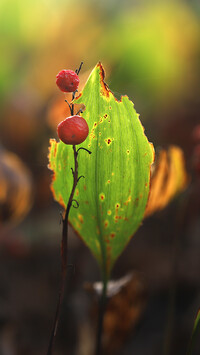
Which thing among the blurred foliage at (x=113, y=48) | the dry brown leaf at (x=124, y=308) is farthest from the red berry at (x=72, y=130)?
the blurred foliage at (x=113, y=48)

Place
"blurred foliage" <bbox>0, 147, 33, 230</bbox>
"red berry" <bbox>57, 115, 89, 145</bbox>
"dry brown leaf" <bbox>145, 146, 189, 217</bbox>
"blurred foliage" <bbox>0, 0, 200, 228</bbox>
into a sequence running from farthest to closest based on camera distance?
"blurred foliage" <bbox>0, 0, 200, 228</bbox> < "blurred foliage" <bbox>0, 147, 33, 230</bbox> < "dry brown leaf" <bbox>145, 146, 189, 217</bbox> < "red berry" <bbox>57, 115, 89, 145</bbox>

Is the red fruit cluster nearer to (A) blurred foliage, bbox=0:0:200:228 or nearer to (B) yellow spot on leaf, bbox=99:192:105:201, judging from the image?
(B) yellow spot on leaf, bbox=99:192:105:201

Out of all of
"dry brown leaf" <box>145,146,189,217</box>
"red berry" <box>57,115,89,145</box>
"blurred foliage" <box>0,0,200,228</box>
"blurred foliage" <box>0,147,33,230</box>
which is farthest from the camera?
"blurred foliage" <box>0,0,200,228</box>

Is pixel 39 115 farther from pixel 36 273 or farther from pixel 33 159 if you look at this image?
pixel 36 273

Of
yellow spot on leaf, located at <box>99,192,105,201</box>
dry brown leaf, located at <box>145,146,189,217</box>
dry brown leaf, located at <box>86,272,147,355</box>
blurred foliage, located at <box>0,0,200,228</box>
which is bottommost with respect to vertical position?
dry brown leaf, located at <box>86,272,147,355</box>

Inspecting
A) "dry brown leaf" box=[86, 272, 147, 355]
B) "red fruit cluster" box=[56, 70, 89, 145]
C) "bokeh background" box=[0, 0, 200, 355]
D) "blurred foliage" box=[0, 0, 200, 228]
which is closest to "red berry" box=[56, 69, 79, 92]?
"red fruit cluster" box=[56, 70, 89, 145]

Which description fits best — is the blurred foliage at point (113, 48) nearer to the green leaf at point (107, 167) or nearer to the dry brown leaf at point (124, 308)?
the dry brown leaf at point (124, 308)

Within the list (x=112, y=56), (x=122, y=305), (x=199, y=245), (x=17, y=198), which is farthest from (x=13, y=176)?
(x=112, y=56)
